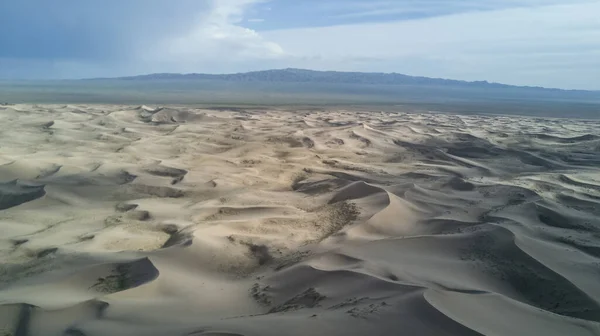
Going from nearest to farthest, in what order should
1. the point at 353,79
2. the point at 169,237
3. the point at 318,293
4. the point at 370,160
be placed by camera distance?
the point at 318,293, the point at 169,237, the point at 370,160, the point at 353,79

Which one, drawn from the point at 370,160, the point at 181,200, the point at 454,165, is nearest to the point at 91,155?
the point at 181,200

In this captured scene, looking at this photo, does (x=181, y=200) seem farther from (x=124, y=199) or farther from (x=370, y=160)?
(x=370, y=160)

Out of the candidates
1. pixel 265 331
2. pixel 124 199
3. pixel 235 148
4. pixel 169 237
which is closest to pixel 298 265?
pixel 265 331

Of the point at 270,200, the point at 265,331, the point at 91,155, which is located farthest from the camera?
the point at 91,155

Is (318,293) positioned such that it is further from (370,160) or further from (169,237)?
(370,160)

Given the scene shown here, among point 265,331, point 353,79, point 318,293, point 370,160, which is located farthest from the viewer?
point 353,79

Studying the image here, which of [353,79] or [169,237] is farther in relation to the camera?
[353,79]
